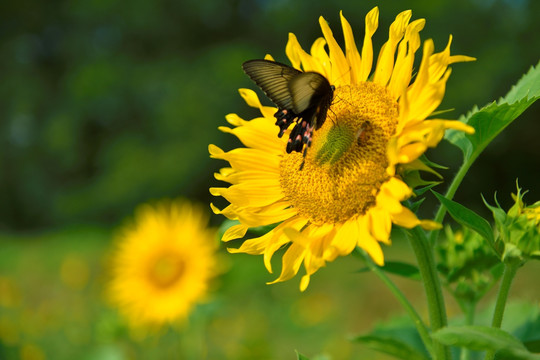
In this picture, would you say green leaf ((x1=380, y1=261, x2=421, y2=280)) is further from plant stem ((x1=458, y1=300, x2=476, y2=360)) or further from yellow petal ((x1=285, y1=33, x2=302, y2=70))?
yellow petal ((x1=285, y1=33, x2=302, y2=70))

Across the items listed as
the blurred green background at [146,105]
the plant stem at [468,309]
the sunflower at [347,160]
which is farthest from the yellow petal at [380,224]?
the blurred green background at [146,105]

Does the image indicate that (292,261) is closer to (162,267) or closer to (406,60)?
(406,60)

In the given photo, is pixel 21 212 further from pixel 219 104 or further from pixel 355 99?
pixel 355 99

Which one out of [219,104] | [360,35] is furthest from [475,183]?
[219,104]

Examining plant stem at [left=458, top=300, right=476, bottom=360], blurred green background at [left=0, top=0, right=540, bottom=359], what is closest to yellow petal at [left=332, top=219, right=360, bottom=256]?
plant stem at [left=458, top=300, right=476, bottom=360]

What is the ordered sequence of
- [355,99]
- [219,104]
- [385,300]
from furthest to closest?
[219,104] → [385,300] → [355,99]

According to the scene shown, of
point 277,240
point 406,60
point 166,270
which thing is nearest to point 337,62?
point 406,60
